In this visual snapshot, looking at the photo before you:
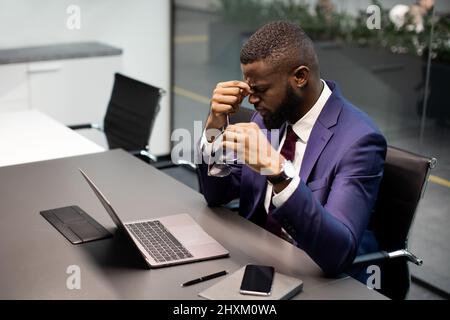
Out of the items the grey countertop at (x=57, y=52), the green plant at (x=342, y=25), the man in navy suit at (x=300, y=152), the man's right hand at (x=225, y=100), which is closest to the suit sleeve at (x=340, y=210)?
the man in navy suit at (x=300, y=152)

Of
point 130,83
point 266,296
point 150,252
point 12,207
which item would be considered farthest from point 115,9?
point 266,296

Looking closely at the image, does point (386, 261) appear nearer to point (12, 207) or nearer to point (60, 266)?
point (60, 266)

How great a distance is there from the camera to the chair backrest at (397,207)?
2.20 meters

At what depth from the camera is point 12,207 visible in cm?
227

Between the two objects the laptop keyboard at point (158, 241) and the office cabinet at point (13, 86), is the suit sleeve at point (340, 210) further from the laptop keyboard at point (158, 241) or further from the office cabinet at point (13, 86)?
the office cabinet at point (13, 86)

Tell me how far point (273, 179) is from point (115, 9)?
11.4 feet

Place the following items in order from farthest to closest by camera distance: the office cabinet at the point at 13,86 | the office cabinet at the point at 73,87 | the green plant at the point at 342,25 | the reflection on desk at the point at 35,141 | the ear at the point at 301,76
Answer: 1. the office cabinet at the point at 73,87
2. the office cabinet at the point at 13,86
3. the green plant at the point at 342,25
4. the reflection on desk at the point at 35,141
5. the ear at the point at 301,76

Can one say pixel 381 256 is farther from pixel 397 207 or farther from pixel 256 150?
pixel 256 150

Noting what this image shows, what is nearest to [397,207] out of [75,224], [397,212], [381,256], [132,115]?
[397,212]

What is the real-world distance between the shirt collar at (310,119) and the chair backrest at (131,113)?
1.25 m

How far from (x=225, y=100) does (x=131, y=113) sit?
55.1 inches

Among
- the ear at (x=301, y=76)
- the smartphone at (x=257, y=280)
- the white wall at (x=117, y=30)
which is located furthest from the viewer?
the white wall at (x=117, y=30)

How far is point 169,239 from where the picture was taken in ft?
6.63

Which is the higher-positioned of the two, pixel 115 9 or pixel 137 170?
pixel 115 9
